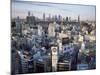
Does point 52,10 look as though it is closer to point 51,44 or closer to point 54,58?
point 51,44

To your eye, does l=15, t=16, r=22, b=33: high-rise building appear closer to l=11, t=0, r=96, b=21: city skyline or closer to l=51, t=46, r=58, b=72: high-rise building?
l=11, t=0, r=96, b=21: city skyline

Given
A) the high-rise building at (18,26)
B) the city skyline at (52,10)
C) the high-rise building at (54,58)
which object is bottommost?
the high-rise building at (54,58)

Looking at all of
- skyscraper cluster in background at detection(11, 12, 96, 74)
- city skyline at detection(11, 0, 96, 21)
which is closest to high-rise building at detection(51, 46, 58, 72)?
skyscraper cluster in background at detection(11, 12, 96, 74)

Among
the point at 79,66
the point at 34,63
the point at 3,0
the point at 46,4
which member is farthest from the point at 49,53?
the point at 3,0

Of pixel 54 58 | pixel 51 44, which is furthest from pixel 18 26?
pixel 54 58

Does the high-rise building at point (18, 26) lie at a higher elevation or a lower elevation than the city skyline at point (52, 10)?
lower

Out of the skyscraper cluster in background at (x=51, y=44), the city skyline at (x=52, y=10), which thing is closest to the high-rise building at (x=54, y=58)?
the skyscraper cluster in background at (x=51, y=44)

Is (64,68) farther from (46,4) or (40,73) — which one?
(46,4)

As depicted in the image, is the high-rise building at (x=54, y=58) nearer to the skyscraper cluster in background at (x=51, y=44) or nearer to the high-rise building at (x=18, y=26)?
the skyscraper cluster in background at (x=51, y=44)
